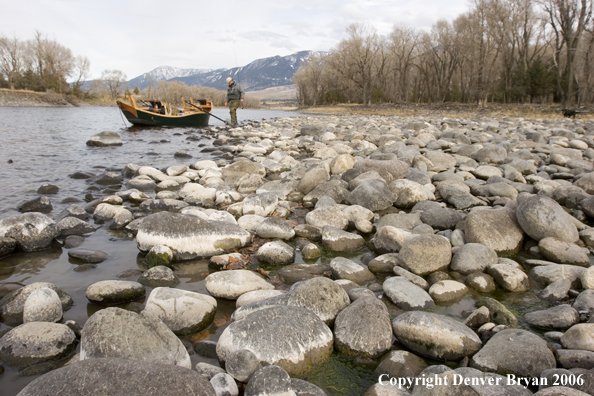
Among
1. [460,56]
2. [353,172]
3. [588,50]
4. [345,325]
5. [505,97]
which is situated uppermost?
[460,56]

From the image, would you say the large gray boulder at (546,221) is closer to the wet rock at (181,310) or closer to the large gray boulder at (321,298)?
the large gray boulder at (321,298)

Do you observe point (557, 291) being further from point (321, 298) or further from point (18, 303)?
point (18, 303)

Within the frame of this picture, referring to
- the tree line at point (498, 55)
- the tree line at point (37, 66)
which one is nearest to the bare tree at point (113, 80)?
the tree line at point (37, 66)

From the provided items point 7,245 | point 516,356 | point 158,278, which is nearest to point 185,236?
point 158,278

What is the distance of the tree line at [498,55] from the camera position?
25016mm

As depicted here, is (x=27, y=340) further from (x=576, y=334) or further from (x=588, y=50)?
(x=588, y=50)

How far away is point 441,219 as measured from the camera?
4516 mm

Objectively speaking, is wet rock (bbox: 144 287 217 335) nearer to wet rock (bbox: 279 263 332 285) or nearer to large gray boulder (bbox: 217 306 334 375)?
large gray boulder (bbox: 217 306 334 375)

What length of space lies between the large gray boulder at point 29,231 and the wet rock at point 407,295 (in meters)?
3.98

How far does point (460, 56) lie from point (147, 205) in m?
45.4

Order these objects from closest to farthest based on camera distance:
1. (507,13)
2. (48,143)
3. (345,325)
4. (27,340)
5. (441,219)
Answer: (27,340) → (345,325) → (441,219) → (48,143) → (507,13)

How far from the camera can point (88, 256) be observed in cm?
384

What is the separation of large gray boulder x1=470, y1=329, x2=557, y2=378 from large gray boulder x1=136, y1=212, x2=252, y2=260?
9.05ft

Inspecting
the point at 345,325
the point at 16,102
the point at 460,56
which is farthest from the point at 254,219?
the point at 16,102
